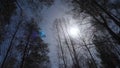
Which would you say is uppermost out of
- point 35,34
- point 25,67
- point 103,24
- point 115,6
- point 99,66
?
point 115,6

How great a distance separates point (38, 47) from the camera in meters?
14.2

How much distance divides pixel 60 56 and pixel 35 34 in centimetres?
597

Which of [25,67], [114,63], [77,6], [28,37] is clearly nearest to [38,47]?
[28,37]

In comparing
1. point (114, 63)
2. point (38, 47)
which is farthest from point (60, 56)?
point (114, 63)

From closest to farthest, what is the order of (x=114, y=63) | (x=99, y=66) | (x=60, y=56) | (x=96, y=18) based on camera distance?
(x=96, y=18) < (x=60, y=56) < (x=114, y=63) < (x=99, y=66)

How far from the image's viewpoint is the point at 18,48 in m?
14.3

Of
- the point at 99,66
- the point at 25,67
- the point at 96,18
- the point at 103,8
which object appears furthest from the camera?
the point at 99,66

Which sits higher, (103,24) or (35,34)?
(103,24)

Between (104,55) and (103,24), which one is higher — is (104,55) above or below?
below

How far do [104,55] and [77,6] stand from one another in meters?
15.7

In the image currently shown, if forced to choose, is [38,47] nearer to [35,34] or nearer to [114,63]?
[35,34]

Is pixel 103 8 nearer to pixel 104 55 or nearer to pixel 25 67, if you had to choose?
pixel 25 67

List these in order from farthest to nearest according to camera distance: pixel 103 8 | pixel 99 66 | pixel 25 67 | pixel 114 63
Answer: pixel 99 66, pixel 114 63, pixel 25 67, pixel 103 8

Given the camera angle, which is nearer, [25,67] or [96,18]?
[96,18]
